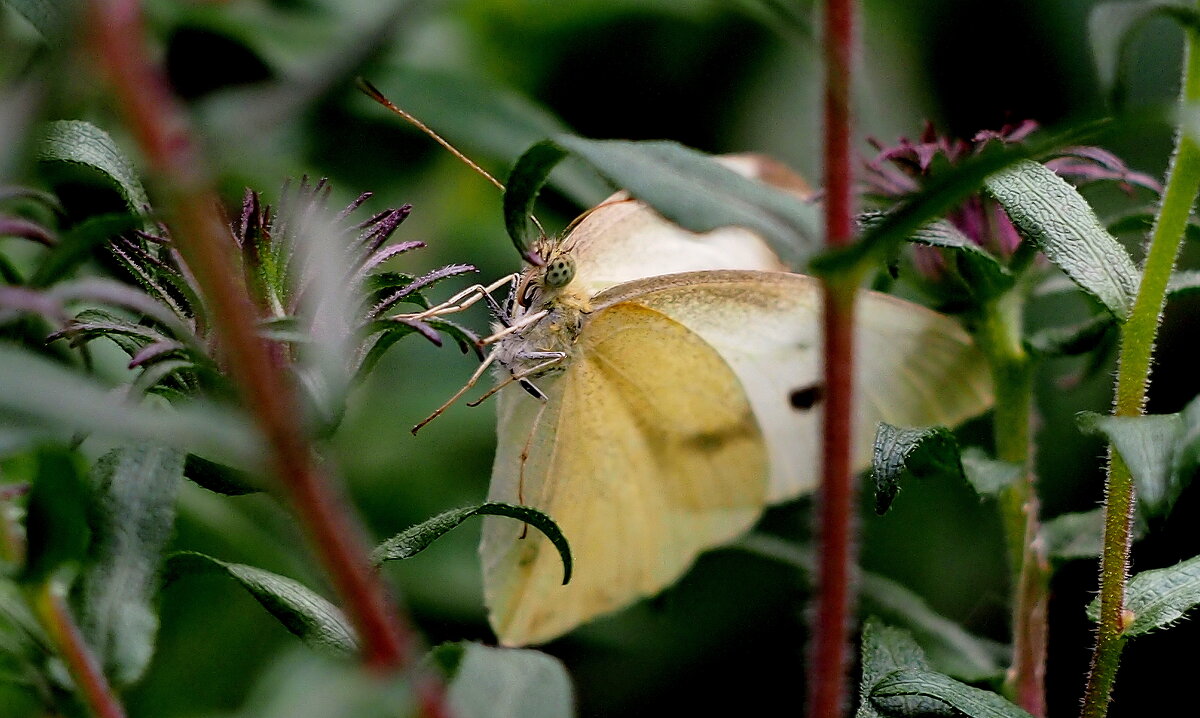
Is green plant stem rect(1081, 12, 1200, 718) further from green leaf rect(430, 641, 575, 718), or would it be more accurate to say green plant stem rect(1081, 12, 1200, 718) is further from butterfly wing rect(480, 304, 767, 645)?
butterfly wing rect(480, 304, 767, 645)

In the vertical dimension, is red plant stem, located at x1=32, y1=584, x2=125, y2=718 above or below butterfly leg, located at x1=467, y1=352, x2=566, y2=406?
below

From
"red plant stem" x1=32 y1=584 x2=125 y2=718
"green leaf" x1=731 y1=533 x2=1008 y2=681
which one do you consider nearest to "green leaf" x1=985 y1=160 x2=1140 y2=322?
"green leaf" x1=731 y1=533 x2=1008 y2=681

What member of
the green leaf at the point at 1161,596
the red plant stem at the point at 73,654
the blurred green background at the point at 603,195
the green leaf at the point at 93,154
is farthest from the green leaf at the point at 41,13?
the green leaf at the point at 1161,596

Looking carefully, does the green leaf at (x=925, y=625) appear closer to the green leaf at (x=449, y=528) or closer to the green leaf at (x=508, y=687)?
the green leaf at (x=449, y=528)

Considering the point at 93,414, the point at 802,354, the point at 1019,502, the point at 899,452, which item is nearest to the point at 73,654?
the point at 93,414

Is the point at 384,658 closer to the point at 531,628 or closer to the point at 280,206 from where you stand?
the point at 280,206

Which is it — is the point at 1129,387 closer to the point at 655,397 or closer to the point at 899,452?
the point at 899,452
